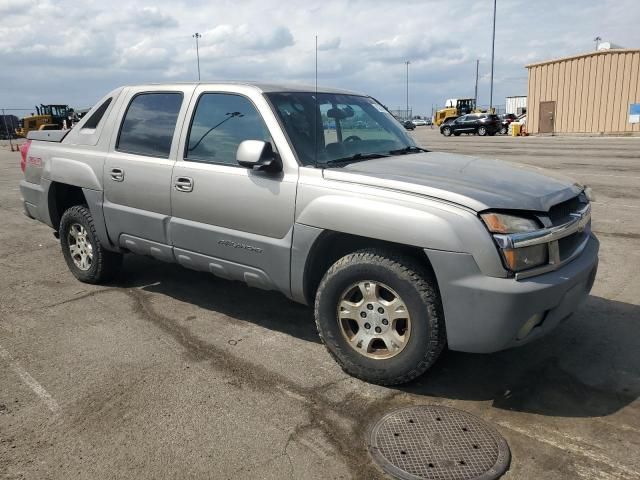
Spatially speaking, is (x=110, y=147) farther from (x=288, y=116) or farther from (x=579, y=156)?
(x=579, y=156)


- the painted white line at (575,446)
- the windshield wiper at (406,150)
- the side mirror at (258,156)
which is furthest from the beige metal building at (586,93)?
the painted white line at (575,446)

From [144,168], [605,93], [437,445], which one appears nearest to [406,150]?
[144,168]

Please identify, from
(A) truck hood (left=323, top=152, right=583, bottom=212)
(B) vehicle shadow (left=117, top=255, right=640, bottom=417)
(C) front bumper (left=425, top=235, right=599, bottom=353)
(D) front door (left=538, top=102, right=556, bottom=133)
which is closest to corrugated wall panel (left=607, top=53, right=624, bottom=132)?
(D) front door (left=538, top=102, right=556, bottom=133)

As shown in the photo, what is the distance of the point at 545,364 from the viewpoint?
368 centimetres

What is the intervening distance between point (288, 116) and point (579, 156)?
16.5 meters

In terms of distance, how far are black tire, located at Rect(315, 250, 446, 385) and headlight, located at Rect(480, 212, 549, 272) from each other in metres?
0.46

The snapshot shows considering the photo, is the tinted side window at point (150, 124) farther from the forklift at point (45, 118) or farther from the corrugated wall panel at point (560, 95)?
the forklift at point (45, 118)

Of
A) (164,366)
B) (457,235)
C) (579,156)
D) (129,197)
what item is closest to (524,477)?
(457,235)

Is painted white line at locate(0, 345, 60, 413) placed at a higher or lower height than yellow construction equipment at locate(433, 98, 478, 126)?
lower

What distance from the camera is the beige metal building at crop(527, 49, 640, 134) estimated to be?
33.2 meters

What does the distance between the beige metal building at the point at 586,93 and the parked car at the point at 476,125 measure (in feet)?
8.70

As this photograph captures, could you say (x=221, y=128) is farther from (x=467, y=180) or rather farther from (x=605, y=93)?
(x=605, y=93)

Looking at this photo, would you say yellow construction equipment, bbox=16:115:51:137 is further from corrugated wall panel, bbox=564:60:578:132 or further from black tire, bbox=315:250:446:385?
black tire, bbox=315:250:446:385

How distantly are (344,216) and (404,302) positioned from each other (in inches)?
24.1
